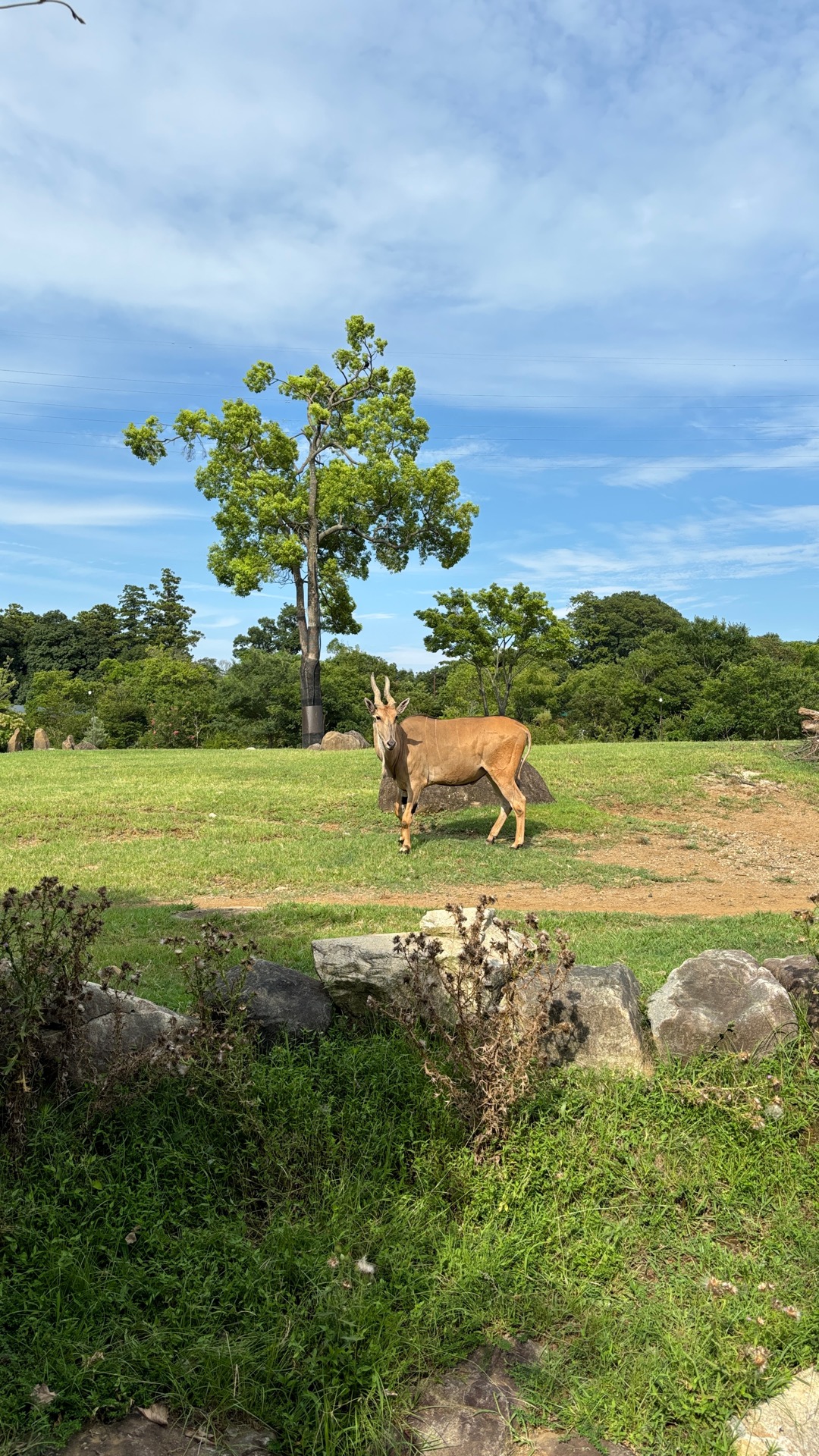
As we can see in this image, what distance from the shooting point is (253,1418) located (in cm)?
301

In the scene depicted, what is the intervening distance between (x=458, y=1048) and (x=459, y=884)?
247 inches

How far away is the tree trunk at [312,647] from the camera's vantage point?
33375mm

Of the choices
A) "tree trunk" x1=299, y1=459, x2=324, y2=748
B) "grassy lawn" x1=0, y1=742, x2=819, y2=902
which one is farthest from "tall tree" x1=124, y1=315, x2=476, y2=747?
"grassy lawn" x1=0, y1=742, x2=819, y2=902

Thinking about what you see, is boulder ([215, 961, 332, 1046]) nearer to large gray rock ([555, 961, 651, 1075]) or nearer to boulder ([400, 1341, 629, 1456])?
large gray rock ([555, 961, 651, 1075])

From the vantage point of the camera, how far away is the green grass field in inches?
121

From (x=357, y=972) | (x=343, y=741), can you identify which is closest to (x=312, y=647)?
(x=343, y=741)

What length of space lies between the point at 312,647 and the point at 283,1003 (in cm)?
2889

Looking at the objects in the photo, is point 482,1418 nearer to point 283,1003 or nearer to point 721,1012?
point 283,1003

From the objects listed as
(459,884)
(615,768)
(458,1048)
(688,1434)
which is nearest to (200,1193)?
(458,1048)

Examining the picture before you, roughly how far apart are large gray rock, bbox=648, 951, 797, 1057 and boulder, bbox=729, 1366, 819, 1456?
1779 mm

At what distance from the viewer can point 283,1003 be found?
5039 mm

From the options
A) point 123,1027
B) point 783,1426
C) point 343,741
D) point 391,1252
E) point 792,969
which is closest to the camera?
point 783,1426

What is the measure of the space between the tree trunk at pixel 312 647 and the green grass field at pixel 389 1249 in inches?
1090

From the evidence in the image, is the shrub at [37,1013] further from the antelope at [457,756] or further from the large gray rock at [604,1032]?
the antelope at [457,756]
